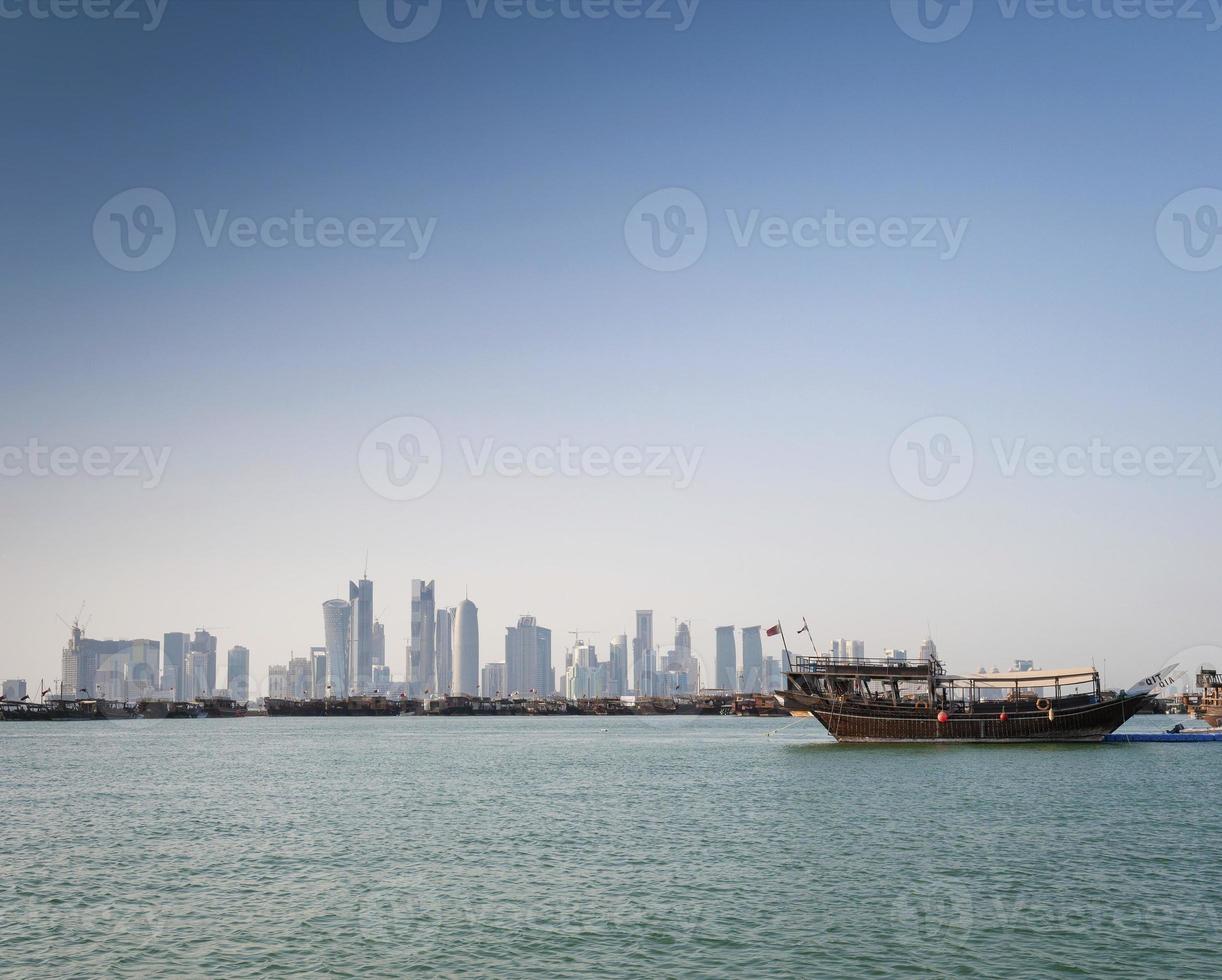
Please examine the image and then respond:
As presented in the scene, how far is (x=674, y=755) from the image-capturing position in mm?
95125

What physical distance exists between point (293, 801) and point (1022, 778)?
43136 mm

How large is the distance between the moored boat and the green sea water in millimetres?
19661

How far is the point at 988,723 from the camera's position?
293 feet

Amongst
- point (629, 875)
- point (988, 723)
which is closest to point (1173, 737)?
point (988, 723)

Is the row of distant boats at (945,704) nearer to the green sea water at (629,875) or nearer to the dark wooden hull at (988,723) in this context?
the dark wooden hull at (988,723)

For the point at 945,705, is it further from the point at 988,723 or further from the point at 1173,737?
the point at 1173,737

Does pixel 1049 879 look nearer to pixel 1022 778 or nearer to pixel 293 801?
pixel 1022 778

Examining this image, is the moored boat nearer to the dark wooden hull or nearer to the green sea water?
the dark wooden hull

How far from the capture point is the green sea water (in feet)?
82.2

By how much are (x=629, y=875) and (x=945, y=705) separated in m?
65.4

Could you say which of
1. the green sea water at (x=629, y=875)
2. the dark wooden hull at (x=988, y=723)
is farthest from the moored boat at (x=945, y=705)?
the green sea water at (x=629, y=875)

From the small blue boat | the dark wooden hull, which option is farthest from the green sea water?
the small blue boat

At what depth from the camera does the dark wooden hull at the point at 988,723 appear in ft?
291

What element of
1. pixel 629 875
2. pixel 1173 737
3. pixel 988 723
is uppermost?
pixel 629 875
